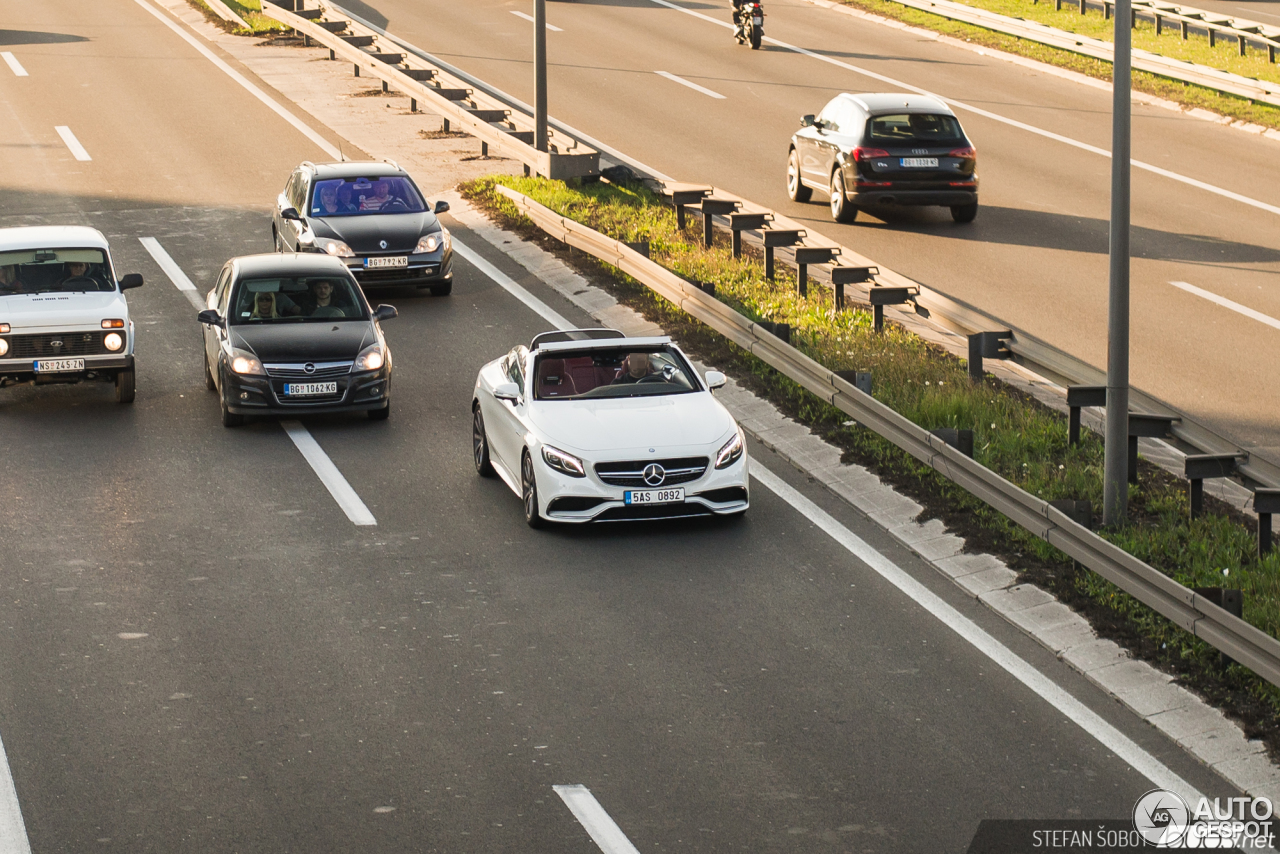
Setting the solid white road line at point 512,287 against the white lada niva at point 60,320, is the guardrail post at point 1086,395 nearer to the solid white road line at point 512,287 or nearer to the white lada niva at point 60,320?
the solid white road line at point 512,287

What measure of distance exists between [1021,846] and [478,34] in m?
37.4

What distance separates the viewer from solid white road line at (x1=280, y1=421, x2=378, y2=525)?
44.2ft

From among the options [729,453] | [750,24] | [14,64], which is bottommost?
[729,453]

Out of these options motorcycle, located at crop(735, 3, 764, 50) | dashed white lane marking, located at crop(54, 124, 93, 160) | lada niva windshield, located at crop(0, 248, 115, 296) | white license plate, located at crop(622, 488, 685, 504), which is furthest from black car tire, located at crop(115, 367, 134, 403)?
motorcycle, located at crop(735, 3, 764, 50)

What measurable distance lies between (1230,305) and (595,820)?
1411cm

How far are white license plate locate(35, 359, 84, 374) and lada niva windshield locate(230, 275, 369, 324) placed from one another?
1.56 metres

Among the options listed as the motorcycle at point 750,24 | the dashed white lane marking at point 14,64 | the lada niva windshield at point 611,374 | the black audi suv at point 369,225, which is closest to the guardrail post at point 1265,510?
the lada niva windshield at point 611,374

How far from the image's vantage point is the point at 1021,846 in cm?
806

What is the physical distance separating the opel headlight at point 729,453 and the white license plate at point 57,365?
715 cm

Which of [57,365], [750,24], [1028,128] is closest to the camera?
[57,365]

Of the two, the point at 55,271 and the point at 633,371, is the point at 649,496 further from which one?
the point at 55,271

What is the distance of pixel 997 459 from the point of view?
45.4 feet

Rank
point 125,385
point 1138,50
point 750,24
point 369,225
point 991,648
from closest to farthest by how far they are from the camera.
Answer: point 991,648, point 125,385, point 369,225, point 1138,50, point 750,24

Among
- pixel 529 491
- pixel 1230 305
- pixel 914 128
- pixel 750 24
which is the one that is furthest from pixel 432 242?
pixel 750 24
